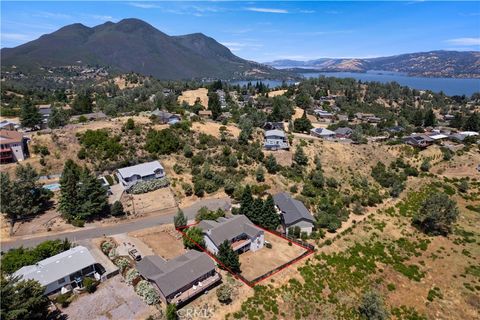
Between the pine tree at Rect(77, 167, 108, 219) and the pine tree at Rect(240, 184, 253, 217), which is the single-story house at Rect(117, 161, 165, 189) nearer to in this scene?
the pine tree at Rect(77, 167, 108, 219)

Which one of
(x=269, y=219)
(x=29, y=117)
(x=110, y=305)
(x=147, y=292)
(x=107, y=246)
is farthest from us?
(x=29, y=117)

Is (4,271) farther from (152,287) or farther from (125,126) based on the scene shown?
(125,126)

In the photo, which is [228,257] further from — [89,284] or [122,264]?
[89,284]

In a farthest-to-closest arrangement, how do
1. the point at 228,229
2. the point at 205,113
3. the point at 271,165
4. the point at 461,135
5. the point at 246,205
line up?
1. the point at 205,113
2. the point at 461,135
3. the point at 271,165
4. the point at 246,205
5. the point at 228,229

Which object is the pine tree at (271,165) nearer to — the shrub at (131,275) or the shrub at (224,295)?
the shrub at (224,295)

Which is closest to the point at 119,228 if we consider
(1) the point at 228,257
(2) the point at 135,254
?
(2) the point at 135,254

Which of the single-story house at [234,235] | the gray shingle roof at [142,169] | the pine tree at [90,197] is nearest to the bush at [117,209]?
the pine tree at [90,197]
